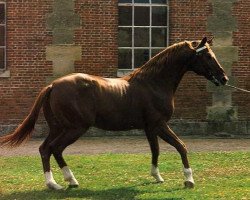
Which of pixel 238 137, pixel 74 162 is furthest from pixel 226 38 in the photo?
pixel 74 162

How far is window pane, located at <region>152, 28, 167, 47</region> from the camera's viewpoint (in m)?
15.1

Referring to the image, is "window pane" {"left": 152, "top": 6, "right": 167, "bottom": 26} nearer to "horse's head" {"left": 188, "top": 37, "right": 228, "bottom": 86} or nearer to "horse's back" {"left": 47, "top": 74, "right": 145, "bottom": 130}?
"horse's head" {"left": 188, "top": 37, "right": 228, "bottom": 86}

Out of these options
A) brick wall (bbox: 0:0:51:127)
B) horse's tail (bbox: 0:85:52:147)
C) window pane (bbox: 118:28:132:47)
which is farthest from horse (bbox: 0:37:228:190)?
window pane (bbox: 118:28:132:47)

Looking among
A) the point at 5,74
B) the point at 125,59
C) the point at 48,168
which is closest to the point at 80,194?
the point at 48,168

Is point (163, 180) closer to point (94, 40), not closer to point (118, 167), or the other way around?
point (118, 167)

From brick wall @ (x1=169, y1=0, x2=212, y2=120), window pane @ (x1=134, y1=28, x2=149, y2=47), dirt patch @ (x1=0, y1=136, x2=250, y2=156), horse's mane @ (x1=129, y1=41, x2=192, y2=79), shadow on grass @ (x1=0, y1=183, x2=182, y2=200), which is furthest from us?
window pane @ (x1=134, y1=28, x2=149, y2=47)

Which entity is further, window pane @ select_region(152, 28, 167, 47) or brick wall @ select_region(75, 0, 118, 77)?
window pane @ select_region(152, 28, 167, 47)

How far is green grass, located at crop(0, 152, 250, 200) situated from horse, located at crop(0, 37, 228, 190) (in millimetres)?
328

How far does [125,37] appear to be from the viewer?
15.0 m

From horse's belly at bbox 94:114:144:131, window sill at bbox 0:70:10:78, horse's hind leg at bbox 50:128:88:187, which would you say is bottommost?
horse's hind leg at bbox 50:128:88:187

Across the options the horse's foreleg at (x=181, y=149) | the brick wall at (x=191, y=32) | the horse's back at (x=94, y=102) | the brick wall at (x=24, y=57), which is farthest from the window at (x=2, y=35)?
the horse's foreleg at (x=181, y=149)

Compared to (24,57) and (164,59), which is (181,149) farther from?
(24,57)

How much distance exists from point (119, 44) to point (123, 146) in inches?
139

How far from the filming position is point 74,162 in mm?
10008
